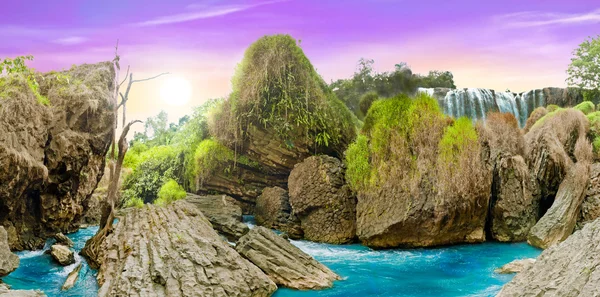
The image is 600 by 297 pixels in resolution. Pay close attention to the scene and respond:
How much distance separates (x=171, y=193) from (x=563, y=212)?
449 inches

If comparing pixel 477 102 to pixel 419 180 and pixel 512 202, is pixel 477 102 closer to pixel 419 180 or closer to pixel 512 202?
pixel 512 202

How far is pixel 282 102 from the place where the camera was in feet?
43.3

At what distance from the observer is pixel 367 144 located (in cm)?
1165

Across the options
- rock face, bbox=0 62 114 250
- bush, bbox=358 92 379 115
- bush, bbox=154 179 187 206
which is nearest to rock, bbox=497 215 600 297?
rock face, bbox=0 62 114 250

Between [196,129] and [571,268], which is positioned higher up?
[196,129]

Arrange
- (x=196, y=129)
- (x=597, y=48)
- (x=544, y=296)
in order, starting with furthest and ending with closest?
→ (x=597, y=48)
(x=196, y=129)
(x=544, y=296)

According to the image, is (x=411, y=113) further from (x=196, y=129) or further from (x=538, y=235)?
(x=196, y=129)

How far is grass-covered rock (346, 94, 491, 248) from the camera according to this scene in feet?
32.8

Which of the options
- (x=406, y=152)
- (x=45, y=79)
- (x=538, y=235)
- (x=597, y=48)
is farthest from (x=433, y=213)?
(x=597, y=48)

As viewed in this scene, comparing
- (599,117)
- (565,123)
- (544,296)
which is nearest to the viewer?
(544,296)

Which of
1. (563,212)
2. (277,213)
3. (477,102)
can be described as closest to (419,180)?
(563,212)

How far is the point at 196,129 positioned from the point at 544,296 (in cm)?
1356

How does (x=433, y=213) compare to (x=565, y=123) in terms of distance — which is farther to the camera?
(x=565, y=123)

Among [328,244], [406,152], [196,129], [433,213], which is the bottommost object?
[328,244]
